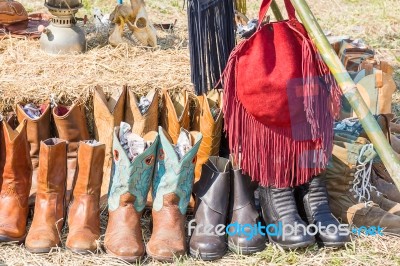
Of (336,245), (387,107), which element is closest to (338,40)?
(387,107)

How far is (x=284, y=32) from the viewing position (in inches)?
114

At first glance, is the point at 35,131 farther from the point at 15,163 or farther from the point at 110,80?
the point at 110,80

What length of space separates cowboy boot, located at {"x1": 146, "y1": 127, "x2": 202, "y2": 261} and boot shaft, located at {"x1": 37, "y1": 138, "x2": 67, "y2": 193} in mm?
432

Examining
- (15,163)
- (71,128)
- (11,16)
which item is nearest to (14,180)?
(15,163)

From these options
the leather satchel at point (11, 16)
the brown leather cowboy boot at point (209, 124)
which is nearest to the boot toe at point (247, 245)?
the brown leather cowboy boot at point (209, 124)

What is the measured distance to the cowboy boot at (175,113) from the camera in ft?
11.0

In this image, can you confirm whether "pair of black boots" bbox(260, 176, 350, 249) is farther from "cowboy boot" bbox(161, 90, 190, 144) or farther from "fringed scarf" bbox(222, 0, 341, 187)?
"cowboy boot" bbox(161, 90, 190, 144)

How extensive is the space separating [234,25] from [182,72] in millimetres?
651

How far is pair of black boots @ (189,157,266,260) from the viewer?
2.96m

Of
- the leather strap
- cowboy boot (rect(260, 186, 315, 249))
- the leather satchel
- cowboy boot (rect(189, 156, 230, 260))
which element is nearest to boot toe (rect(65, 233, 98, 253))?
cowboy boot (rect(189, 156, 230, 260))

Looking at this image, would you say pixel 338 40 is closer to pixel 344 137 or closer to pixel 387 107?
pixel 387 107

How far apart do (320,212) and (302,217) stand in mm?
131

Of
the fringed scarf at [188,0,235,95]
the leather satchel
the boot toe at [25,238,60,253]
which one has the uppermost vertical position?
the leather satchel

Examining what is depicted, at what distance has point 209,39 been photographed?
3057mm
